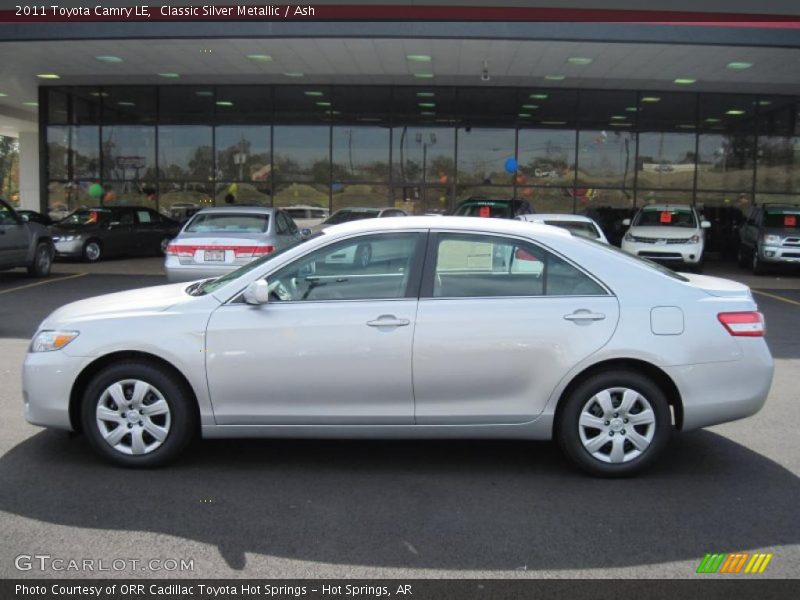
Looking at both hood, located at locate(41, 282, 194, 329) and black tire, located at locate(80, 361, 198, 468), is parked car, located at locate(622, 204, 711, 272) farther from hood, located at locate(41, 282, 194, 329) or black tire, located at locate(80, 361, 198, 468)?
black tire, located at locate(80, 361, 198, 468)

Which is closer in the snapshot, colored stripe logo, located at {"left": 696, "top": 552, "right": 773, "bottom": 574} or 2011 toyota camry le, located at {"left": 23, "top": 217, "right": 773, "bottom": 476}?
colored stripe logo, located at {"left": 696, "top": 552, "right": 773, "bottom": 574}

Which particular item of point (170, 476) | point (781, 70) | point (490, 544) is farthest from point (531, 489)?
point (781, 70)

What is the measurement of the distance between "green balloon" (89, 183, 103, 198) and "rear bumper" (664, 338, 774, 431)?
23.3 m

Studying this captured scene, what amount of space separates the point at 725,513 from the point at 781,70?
1802 cm

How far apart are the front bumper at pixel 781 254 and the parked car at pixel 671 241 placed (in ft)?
4.71

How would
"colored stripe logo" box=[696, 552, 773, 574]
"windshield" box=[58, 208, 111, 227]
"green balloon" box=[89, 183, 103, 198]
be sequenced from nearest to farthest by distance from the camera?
1. "colored stripe logo" box=[696, 552, 773, 574]
2. "windshield" box=[58, 208, 111, 227]
3. "green balloon" box=[89, 183, 103, 198]

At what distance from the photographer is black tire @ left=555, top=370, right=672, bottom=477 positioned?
487 cm

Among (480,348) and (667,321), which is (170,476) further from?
(667,321)

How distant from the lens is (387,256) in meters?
5.11

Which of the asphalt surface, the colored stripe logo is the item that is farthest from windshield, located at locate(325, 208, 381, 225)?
the colored stripe logo

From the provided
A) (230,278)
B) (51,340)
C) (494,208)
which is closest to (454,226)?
(230,278)

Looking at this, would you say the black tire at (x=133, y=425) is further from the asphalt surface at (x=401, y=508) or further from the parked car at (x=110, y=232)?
the parked car at (x=110, y=232)

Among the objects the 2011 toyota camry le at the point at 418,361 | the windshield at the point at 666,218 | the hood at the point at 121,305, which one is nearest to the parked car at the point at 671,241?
the windshield at the point at 666,218
